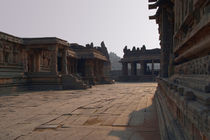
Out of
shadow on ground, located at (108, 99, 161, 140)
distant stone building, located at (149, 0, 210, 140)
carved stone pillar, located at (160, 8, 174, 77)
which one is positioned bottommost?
shadow on ground, located at (108, 99, 161, 140)

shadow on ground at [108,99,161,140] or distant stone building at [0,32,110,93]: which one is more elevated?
distant stone building at [0,32,110,93]

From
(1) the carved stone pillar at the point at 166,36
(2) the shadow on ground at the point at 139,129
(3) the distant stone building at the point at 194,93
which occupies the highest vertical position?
(1) the carved stone pillar at the point at 166,36

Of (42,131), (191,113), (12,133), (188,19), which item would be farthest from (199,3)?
(12,133)

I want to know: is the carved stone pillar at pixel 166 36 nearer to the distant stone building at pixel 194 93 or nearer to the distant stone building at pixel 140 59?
the distant stone building at pixel 194 93

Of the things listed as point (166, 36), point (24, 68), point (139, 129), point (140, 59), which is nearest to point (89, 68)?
point (24, 68)

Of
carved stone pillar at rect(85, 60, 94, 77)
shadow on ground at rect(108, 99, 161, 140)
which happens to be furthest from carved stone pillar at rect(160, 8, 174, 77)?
carved stone pillar at rect(85, 60, 94, 77)

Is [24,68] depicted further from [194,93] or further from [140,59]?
[140,59]

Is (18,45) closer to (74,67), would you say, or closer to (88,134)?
(74,67)

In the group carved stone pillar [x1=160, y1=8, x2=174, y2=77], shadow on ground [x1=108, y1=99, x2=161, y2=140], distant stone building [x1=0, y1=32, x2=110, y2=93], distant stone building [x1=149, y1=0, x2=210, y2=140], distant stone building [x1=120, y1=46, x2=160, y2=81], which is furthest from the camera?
distant stone building [x1=120, y1=46, x2=160, y2=81]

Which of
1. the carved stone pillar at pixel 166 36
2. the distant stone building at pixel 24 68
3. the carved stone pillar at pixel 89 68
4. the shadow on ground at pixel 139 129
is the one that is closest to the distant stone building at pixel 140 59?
the carved stone pillar at pixel 89 68

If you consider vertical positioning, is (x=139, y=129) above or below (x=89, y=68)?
below

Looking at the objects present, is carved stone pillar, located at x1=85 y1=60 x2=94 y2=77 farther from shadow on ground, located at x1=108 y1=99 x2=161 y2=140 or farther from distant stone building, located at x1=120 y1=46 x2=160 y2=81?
shadow on ground, located at x1=108 y1=99 x2=161 y2=140

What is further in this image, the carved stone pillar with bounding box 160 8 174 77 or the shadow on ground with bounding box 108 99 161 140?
the carved stone pillar with bounding box 160 8 174 77

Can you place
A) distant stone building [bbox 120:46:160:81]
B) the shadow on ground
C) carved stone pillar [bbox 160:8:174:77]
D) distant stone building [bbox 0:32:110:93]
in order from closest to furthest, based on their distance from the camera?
the shadow on ground < carved stone pillar [bbox 160:8:174:77] < distant stone building [bbox 0:32:110:93] < distant stone building [bbox 120:46:160:81]
